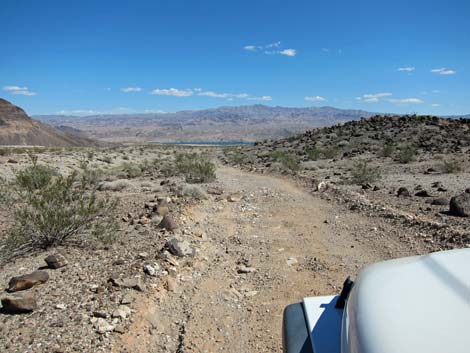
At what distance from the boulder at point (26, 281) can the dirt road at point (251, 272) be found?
131 centimetres

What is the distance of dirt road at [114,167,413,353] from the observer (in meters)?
3.72

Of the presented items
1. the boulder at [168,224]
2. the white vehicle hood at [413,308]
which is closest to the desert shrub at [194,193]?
the boulder at [168,224]

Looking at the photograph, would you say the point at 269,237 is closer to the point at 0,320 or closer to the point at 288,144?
the point at 0,320

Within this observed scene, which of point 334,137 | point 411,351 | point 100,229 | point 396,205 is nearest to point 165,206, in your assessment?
point 100,229

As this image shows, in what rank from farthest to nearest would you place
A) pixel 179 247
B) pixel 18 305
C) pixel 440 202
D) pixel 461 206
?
pixel 440 202
pixel 461 206
pixel 179 247
pixel 18 305

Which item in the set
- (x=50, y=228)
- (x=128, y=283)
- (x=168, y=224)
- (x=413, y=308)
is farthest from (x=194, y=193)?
(x=413, y=308)

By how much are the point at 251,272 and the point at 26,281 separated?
2878 mm

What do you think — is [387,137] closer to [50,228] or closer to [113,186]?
[113,186]

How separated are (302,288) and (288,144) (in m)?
35.1

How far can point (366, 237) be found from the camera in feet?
22.1

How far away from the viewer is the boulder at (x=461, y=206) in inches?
304

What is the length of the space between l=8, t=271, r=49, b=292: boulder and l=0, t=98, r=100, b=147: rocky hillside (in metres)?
82.9

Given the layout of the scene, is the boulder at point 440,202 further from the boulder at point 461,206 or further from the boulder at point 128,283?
the boulder at point 128,283

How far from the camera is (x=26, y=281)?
13.9 ft
